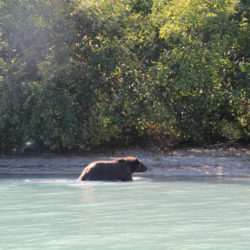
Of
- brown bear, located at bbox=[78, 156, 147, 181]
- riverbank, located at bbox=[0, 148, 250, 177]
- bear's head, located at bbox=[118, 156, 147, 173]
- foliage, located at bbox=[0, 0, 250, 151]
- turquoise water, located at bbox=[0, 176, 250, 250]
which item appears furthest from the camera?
foliage, located at bbox=[0, 0, 250, 151]

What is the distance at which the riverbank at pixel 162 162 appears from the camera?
20.5 m

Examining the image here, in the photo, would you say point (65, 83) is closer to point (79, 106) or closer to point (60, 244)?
point (79, 106)

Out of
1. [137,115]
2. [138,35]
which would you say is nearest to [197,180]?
[137,115]

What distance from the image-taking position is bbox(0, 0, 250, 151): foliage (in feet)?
72.3

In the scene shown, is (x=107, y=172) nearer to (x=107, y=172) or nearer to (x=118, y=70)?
(x=107, y=172)

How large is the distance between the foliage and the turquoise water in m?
4.94

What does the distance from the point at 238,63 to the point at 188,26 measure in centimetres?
207

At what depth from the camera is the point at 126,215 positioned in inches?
472

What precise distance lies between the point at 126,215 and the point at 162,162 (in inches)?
394

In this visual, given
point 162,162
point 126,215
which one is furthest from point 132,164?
point 126,215

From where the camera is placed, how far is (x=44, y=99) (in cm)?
2202

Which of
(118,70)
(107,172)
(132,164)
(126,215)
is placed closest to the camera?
(126,215)

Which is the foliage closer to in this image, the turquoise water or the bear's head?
the bear's head

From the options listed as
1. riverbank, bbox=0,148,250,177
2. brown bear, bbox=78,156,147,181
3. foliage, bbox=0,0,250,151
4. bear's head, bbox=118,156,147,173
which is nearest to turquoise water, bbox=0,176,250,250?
brown bear, bbox=78,156,147,181
